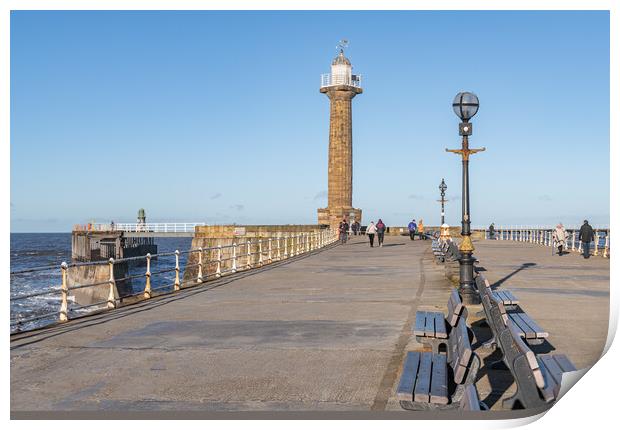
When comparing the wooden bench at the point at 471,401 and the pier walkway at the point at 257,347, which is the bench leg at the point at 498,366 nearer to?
the pier walkway at the point at 257,347

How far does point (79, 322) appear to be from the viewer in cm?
1146

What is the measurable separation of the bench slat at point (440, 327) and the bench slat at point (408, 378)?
0.82 metres

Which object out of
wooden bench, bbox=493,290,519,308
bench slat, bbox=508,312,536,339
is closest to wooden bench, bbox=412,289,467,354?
bench slat, bbox=508,312,536,339

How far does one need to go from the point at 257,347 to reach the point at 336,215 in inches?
2390

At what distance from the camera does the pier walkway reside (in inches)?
265

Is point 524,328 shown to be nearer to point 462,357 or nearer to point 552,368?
point 552,368

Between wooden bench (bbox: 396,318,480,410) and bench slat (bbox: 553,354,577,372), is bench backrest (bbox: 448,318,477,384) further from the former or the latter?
bench slat (bbox: 553,354,577,372)

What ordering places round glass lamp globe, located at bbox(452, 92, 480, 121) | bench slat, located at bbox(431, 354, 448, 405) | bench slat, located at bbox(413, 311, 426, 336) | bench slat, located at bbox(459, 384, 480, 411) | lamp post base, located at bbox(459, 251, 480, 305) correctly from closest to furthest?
bench slat, located at bbox(459, 384, 480, 411)
bench slat, located at bbox(431, 354, 448, 405)
bench slat, located at bbox(413, 311, 426, 336)
lamp post base, located at bbox(459, 251, 480, 305)
round glass lamp globe, located at bbox(452, 92, 480, 121)

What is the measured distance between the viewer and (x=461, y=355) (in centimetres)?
558

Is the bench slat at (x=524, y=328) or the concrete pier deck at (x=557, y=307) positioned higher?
the bench slat at (x=524, y=328)

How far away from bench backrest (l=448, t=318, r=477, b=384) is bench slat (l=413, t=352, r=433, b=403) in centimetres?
21

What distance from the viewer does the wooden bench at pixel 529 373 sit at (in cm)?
486

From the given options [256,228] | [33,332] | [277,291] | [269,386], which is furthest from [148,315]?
[256,228]


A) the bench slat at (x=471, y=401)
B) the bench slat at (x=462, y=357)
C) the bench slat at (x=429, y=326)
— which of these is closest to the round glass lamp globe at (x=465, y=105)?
the bench slat at (x=429, y=326)
